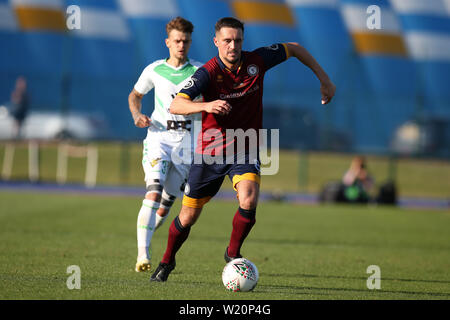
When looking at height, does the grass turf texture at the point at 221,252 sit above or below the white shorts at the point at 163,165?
below

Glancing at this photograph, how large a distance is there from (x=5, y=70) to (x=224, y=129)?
2362cm

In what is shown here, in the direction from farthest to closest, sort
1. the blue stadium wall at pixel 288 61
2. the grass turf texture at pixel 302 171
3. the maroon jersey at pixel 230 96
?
the blue stadium wall at pixel 288 61 < the grass turf texture at pixel 302 171 < the maroon jersey at pixel 230 96

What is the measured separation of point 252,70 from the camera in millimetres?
6812

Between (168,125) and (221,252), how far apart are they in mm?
2209

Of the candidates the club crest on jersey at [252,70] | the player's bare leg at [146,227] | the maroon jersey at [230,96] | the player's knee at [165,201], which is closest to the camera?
the maroon jersey at [230,96]

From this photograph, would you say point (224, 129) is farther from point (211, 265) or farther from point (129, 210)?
point (129, 210)

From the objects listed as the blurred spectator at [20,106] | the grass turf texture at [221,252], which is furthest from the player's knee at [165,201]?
the blurred spectator at [20,106]

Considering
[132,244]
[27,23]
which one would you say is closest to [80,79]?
[27,23]

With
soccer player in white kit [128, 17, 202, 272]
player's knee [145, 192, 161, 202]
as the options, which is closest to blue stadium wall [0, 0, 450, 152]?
soccer player in white kit [128, 17, 202, 272]

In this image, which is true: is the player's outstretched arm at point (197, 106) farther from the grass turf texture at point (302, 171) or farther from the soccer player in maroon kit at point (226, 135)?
the grass turf texture at point (302, 171)

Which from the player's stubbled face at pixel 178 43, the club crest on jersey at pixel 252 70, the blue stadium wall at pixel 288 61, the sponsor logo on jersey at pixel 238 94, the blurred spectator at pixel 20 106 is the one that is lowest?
the sponsor logo on jersey at pixel 238 94

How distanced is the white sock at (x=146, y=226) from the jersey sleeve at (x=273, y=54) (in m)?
1.98

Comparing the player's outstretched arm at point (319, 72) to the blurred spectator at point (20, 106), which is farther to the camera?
the blurred spectator at point (20, 106)

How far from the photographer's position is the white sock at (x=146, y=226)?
7.44 m
